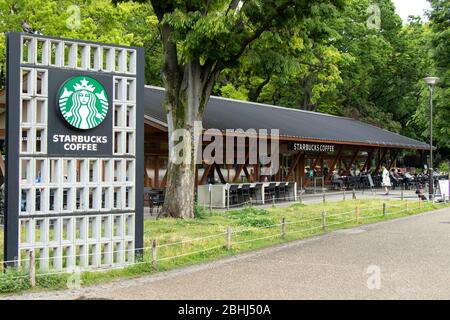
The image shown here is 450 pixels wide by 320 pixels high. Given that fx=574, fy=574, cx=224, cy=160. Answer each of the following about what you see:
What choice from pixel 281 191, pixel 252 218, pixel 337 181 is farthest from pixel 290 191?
pixel 252 218

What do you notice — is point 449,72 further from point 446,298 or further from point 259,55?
point 446,298

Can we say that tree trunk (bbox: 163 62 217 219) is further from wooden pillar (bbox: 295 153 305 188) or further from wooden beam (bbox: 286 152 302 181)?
wooden pillar (bbox: 295 153 305 188)

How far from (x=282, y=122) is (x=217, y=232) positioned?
55.1 ft

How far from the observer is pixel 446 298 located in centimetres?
796

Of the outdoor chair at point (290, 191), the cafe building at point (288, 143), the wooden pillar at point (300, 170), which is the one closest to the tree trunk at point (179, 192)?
the cafe building at point (288, 143)

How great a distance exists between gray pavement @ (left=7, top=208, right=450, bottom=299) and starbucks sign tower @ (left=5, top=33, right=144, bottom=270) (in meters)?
1.09

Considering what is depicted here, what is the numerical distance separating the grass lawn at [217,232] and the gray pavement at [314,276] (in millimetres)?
373

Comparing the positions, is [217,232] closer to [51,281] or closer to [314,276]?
[314,276]

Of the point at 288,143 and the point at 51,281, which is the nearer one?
the point at 51,281

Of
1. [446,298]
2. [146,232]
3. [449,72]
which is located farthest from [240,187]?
[449,72]

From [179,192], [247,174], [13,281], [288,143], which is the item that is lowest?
[13,281]

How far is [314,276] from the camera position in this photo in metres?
9.53

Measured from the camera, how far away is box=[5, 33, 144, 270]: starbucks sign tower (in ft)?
29.2

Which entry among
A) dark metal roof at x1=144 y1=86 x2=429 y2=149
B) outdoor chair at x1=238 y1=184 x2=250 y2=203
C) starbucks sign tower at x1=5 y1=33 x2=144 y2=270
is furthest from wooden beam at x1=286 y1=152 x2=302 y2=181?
starbucks sign tower at x1=5 y1=33 x2=144 y2=270
